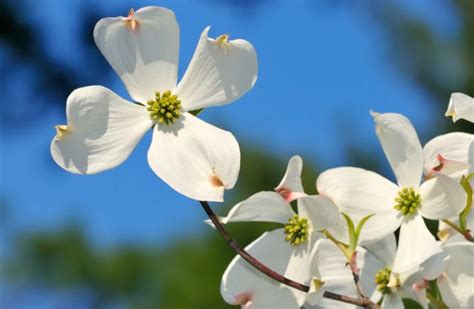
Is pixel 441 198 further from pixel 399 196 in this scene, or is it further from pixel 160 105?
pixel 160 105

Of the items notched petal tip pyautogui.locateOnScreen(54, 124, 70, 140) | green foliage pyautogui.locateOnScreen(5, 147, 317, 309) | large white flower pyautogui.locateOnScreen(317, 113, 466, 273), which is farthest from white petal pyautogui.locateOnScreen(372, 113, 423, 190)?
green foliage pyautogui.locateOnScreen(5, 147, 317, 309)

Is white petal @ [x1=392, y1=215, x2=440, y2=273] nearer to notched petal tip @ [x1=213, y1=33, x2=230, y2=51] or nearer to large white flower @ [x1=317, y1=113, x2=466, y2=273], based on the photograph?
large white flower @ [x1=317, y1=113, x2=466, y2=273]

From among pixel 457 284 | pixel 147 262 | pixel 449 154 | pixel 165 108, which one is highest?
pixel 165 108

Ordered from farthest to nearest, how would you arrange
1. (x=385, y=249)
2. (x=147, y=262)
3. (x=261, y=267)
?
(x=147, y=262) → (x=385, y=249) → (x=261, y=267)

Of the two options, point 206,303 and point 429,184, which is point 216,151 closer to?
point 429,184

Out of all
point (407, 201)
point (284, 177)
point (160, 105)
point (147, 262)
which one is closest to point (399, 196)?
point (407, 201)

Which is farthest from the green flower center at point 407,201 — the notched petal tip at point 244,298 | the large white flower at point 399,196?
the notched petal tip at point 244,298

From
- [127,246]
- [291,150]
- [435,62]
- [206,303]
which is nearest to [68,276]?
[127,246]
